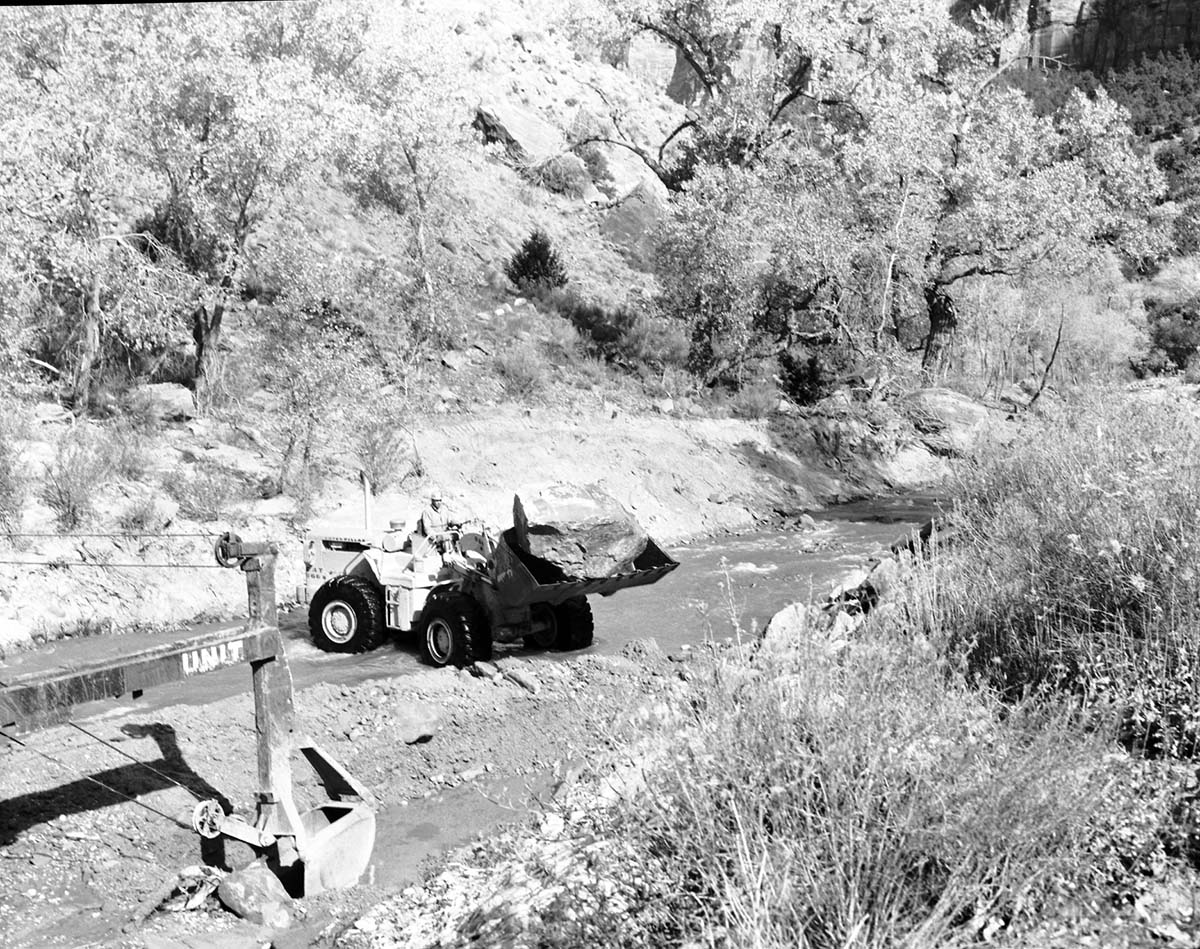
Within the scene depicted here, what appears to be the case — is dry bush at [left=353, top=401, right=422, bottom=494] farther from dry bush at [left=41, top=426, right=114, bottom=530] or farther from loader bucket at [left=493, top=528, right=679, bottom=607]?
loader bucket at [left=493, top=528, right=679, bottom=607]

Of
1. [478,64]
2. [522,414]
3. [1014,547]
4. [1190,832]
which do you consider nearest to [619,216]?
[478,64]

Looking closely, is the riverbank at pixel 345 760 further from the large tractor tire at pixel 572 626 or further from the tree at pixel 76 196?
the tree at pixel 76 196

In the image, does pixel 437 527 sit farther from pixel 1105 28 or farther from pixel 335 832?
pixel 1105 28

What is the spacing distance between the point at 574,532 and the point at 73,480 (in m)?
8.43

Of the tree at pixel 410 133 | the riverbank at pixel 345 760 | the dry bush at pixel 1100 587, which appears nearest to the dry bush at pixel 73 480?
the riverbank at pixel 345 760

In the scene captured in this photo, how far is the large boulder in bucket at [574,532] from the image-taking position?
11.8m

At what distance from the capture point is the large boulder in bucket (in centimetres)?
1183

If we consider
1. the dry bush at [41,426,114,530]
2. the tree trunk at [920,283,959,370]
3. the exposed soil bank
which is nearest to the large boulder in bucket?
the exposed soil bank

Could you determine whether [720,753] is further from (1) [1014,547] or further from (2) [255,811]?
(2) [255,811]

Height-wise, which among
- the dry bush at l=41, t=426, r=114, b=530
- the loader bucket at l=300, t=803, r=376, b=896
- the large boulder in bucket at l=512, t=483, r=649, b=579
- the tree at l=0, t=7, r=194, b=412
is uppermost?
the tree at l=0, t=7, r=194, b=412

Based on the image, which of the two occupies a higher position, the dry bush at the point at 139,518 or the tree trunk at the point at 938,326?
the tree trunk at the point at 938,326

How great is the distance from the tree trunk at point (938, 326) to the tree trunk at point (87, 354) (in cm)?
2289

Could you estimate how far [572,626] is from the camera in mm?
13344

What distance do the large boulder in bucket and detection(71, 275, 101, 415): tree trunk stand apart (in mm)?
11791
